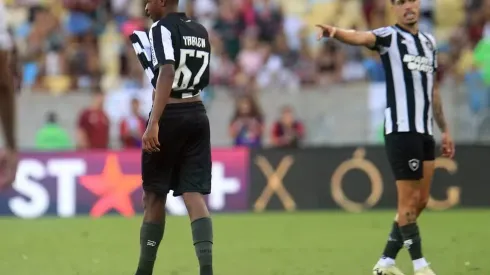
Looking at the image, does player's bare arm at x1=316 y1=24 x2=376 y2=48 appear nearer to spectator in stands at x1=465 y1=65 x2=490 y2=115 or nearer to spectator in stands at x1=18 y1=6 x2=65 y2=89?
spectator in stands at x1=465 y1=65 x2=490 y2=115

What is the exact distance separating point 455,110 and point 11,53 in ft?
47.0

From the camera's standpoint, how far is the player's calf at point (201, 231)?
799cm

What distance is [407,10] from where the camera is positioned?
30.5ft

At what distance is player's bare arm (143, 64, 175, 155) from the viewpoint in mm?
7801

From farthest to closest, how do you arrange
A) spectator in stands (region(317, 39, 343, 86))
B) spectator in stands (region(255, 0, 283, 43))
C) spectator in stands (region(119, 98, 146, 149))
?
1. spectator in stands (region(255, 0, 283, 43))
2. spectator in stands (region(317, 39, 343, 86))
3. spectator in stands (region(119, 98, 146, 149))

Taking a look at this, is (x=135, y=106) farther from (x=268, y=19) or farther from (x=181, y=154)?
(x=181, y=154)

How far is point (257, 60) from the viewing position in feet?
68.6

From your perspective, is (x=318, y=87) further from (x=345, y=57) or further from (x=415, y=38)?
(x=415, y=38)

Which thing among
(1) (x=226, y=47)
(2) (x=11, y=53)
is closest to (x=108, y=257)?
(2) (x=11, y=53)

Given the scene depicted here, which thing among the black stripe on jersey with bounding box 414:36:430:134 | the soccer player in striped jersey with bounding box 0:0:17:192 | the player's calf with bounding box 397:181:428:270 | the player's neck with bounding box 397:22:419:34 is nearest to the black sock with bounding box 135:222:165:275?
the player's calf with bounding box 397:181:428:270

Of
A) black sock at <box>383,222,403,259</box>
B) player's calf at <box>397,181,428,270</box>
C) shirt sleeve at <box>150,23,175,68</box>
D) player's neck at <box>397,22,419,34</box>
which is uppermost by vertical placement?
player's neck at <box>397,22,419,34</box>

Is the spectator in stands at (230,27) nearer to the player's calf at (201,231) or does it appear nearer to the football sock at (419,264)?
the football sock at (419,264)

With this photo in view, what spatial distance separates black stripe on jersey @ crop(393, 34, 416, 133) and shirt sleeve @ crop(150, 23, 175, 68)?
2267 mm

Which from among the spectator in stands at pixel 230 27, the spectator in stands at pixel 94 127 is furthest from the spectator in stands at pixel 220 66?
the spectator in stands at pixel 94 127
